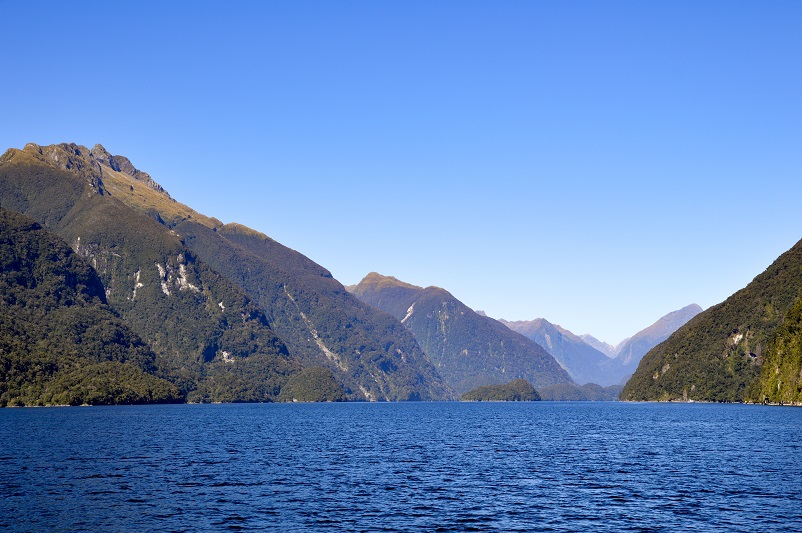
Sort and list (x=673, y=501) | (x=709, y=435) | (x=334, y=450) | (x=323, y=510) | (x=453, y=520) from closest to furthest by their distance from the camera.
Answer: (x=453, y=520), (x=323, y=510), (x=673, y=501), (x=334, y=450), (x=709, y=435)

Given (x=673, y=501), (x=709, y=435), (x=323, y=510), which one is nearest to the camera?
(x=323, y=510)

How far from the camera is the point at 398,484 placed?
8125cm

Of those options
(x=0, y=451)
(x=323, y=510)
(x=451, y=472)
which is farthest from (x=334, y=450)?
(x=323, y=510)

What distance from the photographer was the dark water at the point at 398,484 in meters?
60.5

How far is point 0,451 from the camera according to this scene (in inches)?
4281

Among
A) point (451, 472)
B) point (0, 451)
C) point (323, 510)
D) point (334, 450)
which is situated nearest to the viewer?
point (323, 510)

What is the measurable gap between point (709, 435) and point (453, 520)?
105m

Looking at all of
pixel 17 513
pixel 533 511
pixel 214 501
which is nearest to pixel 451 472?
pixel 533 511

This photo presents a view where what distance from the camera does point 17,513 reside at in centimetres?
6144

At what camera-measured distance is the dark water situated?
199 feet

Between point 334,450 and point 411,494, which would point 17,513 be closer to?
point 411,494

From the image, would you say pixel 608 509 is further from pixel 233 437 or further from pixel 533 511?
pixel 233 437

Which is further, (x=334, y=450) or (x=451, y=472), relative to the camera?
(x=334, y=450)

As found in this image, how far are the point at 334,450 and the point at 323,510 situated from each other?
58098 millimetres
